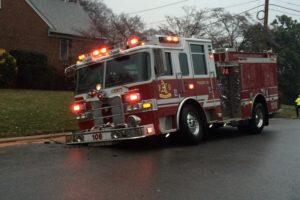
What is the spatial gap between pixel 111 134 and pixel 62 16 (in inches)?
976

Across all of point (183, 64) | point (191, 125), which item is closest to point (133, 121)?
point (191, 125)

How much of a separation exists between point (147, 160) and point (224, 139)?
449 centimetres

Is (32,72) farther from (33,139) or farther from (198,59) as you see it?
(198,59)

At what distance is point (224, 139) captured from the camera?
1288 centimetres

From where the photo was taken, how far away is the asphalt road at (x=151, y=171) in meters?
6.45

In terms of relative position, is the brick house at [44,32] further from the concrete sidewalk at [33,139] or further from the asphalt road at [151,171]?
the asphalt road at [151,171]

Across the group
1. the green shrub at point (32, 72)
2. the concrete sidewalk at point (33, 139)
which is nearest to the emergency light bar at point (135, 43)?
the concrete sidewalk at point (33, 139)

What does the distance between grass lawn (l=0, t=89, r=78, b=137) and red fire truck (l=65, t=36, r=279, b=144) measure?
3.10 metres

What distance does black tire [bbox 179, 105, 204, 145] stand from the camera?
10.6 metres

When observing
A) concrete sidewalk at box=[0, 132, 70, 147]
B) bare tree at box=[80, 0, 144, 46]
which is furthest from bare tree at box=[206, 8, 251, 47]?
concrete sidewalk at box=[0, 132, 70, 147]

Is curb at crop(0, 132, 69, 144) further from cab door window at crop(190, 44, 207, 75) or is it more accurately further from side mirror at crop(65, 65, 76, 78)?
cab door window at crop(190, 44, 207, 75)

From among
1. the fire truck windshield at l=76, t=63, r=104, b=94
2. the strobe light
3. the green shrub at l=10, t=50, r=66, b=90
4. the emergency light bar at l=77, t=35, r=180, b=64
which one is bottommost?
the strobe light

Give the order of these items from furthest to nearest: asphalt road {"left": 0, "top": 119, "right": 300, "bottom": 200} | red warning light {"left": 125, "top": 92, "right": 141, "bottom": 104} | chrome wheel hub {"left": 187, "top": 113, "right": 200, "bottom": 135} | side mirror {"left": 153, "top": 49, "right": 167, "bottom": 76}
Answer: chrome wheel hub {"left": 187, "top": 113, "right": 200, "bottom": 135} < side mirror {"left": 153, "top": 49, "right": 167, "bottom": 76} < red warning light {"left": 125, "top": 92, "right": 141, "bottom": 104} < asphalt road {"left": 0, "top": 119, "right": 300, "bottom": 200}

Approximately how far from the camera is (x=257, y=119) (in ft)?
47.1
